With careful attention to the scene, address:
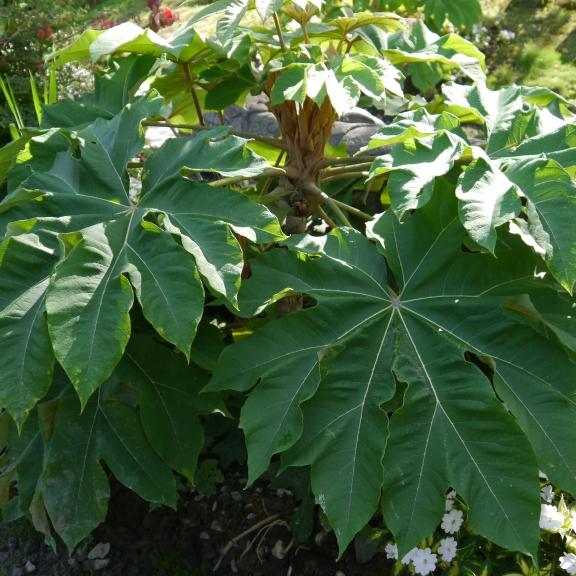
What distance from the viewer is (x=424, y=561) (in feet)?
5.96

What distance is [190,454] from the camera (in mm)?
1825

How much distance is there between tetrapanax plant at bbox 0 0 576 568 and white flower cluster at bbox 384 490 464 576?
0.34 meters

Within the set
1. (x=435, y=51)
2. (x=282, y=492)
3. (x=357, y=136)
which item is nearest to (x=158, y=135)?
(x=357, y=136)

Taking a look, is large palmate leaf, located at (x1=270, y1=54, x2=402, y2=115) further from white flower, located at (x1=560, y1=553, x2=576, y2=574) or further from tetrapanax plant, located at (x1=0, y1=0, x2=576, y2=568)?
white flower, located at (x1=560, y1=553, x2=576, y2=574)

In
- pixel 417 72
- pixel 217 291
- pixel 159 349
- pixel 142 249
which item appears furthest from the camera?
pixel 417 72

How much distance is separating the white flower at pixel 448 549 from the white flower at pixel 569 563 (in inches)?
9.4

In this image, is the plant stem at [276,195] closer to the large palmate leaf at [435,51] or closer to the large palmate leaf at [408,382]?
the large palmate leaf at [408,382]

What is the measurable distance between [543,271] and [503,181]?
0.94 ft

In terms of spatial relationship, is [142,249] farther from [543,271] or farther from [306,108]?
[543,271]

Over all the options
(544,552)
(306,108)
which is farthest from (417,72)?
(544,552)

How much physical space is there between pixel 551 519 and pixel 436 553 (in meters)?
0.29

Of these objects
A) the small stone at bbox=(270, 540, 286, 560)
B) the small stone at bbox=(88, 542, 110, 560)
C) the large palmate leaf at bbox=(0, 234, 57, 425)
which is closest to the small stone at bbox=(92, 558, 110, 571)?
the small stone at bbox=(88, 542, 110, 560)

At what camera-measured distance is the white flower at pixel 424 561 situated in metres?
1.80

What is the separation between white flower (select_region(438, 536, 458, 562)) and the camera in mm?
1829
